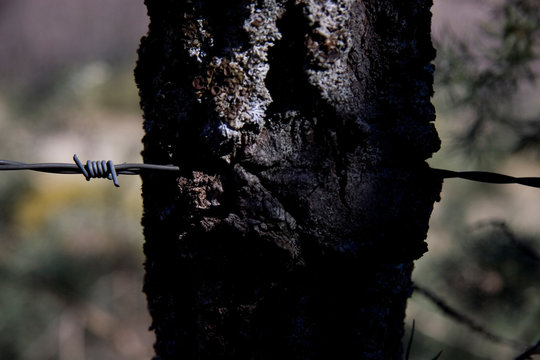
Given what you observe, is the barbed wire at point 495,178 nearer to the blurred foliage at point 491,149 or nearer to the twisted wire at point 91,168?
the blurred foliage at point 491,149

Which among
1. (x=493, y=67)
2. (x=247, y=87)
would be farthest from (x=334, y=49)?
(x=493, y=67)

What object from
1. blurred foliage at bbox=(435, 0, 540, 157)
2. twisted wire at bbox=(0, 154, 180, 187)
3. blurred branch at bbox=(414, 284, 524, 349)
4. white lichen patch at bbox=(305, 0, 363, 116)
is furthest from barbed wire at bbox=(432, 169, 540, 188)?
blurred foliage at bbox=(435, 0, 540, 157)

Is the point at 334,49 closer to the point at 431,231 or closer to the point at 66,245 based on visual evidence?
the point at 66,245

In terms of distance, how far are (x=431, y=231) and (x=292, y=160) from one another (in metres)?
5.68

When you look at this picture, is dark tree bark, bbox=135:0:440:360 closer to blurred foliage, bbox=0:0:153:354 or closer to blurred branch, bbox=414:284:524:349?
blurred branch, bbox=414:284:524:349

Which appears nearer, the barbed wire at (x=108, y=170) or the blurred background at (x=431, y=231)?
the barbed wire at (x=108, y=170)

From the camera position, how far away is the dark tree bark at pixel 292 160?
0.85 m

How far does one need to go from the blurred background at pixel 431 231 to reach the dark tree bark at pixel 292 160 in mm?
565

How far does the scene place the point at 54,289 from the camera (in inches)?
156

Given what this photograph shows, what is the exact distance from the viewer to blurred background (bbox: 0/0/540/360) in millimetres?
2324

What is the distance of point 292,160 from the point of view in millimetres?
874

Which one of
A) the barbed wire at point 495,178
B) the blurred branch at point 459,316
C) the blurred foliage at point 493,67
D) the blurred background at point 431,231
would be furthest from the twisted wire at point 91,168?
the blurred foliage at point 493,67

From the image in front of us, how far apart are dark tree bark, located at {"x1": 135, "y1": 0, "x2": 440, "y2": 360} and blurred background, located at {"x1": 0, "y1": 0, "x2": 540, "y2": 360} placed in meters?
0.56

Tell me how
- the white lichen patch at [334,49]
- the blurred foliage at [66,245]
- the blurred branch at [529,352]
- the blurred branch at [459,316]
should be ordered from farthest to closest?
the blurred foliage at [66,245]
the blurred branch at [459,316]
the blurred branch at [529,352]
the white lichen patch at [334,49]
